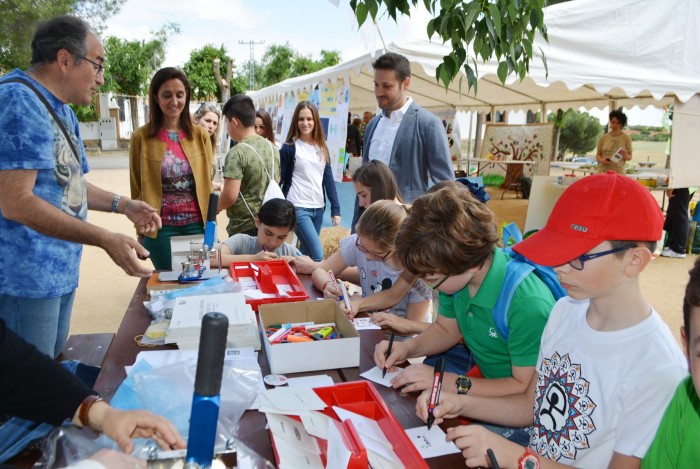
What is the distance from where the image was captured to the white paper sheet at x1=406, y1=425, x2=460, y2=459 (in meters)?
1.19

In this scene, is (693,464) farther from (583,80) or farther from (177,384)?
(583,80)

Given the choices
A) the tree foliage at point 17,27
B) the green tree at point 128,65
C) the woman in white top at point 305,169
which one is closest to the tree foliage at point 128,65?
the green tree at point 128,65

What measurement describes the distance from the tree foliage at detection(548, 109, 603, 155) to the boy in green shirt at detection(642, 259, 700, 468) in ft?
92.8

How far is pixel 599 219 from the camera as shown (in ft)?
3.97

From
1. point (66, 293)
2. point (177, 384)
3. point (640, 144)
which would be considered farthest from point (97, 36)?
point (640, 144)

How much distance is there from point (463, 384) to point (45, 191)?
171cm

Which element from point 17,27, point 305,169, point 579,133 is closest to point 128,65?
point 17,27

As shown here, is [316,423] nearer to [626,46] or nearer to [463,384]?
[463,384]

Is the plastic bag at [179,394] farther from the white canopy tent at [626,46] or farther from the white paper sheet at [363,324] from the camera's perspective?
the white canopy tent at [626,46]

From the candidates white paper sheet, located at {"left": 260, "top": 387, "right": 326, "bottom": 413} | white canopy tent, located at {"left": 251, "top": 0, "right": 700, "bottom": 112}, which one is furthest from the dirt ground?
white paper sheet, located at {"left": 260, "top": 387, "right": 326, "bottom": 413}

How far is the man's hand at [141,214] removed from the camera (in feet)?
7.94

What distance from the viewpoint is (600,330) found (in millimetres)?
1273

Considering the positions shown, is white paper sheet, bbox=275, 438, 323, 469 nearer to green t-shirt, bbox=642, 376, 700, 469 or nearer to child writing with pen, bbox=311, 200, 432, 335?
green t-shirt, bbox=642, 376, 700, 469

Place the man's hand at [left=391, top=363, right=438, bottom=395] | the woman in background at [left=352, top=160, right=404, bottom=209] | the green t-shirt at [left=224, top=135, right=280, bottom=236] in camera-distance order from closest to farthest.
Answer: the man's hand at [left=391, top=363, right=438, bottom=395], the woman in background at [left=352, top=160, right=404, bottom=209], the green t-shirt at [left=224, top=135, right=280, bottom=236]
